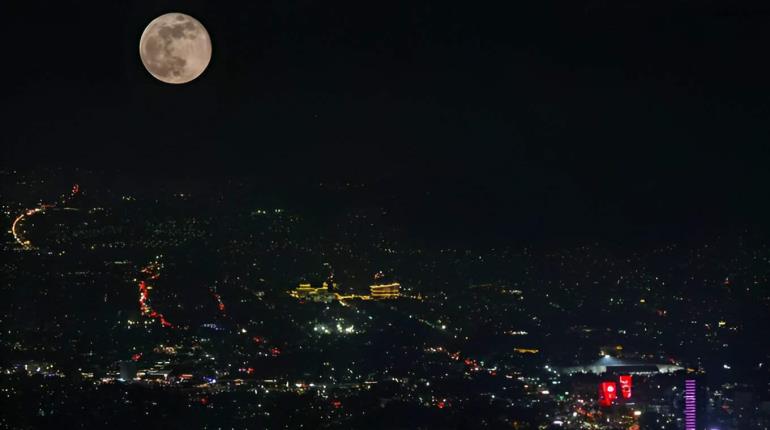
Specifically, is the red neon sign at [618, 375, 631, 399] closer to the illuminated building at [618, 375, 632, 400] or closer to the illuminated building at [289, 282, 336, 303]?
the illuminated building at [618, 375, 632, 400]

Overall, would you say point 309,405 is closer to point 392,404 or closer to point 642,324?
point 392,404

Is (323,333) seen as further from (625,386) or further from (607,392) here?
(625,386)

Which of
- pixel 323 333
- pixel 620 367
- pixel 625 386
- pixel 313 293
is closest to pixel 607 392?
pixel 625 386

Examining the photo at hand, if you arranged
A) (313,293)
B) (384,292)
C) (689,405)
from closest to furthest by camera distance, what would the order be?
(689,405), (313,293), (384,292)

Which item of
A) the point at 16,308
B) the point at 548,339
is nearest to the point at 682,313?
the point at 548,339

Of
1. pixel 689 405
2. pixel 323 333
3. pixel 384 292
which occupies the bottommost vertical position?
pixel 689 405

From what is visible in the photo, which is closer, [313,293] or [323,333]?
[323,333]

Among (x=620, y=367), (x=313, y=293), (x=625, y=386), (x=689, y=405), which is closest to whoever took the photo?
(x=689, y=405)
